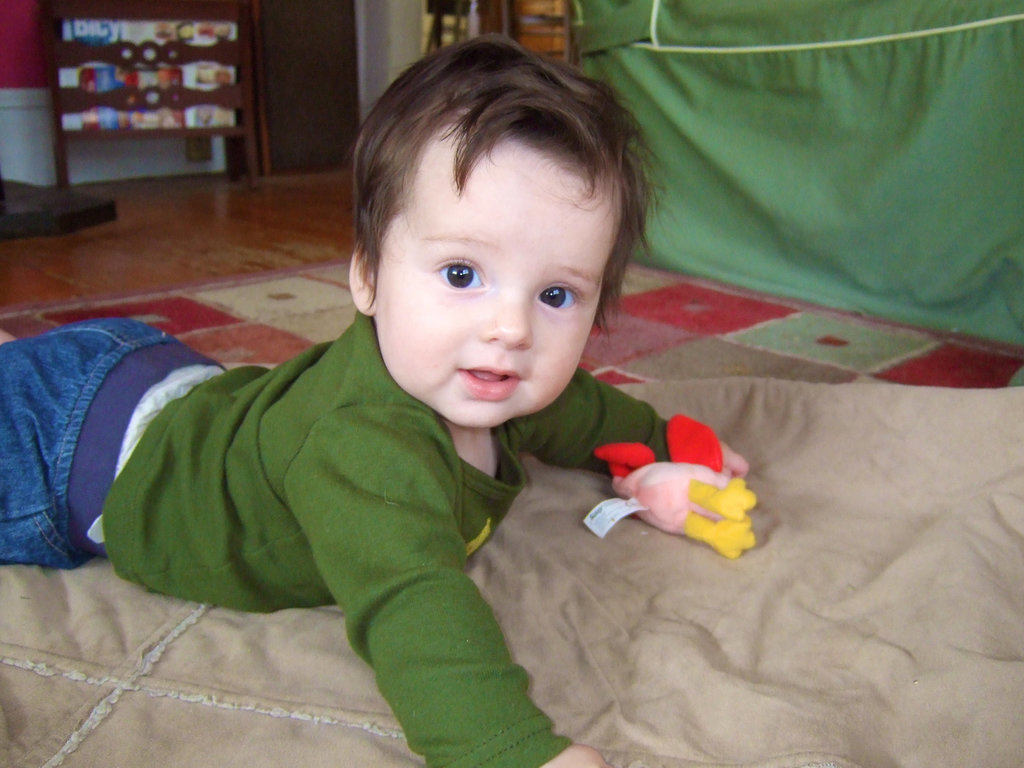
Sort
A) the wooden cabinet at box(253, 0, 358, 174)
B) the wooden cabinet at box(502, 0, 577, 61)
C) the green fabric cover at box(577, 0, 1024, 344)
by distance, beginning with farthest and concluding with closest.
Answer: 1. the wooden cabinet at box(253, 0, 358, 174)
2. the wooden cabinet at box(502, 0, 577, 61)
3. the green fabric cover at box(577, 0, 1024, 344)

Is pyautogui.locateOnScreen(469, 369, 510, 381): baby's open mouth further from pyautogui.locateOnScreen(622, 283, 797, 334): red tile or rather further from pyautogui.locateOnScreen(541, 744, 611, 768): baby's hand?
pyautogui.locateOnScreen(622, 283, 797, 334): red tile

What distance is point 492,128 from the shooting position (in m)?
0.68

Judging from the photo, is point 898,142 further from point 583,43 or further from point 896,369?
point 583,43

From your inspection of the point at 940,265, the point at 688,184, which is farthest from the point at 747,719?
the point at 688,184

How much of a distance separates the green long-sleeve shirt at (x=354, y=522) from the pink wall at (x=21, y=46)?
258 centimetres

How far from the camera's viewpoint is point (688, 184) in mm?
2109

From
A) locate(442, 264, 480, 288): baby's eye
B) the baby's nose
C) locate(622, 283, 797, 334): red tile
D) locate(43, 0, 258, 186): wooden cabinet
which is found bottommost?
locate(622, 283, 797, 334): red tile

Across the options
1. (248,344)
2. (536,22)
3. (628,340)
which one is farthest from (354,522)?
(536,22)

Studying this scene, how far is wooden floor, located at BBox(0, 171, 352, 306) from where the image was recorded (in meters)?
1.96

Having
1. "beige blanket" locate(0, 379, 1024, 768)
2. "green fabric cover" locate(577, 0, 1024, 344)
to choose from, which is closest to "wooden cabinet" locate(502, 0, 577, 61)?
"green fabric cover" locate(577, 0, 1024, 344)

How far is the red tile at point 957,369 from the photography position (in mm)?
1491

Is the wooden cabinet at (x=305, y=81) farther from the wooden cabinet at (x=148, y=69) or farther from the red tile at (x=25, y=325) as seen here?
the red tile at (x=25, y=325)

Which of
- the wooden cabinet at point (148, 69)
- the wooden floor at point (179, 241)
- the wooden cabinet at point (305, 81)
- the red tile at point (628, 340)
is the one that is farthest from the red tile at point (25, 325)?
the wooden cabinet at point (305, 81)

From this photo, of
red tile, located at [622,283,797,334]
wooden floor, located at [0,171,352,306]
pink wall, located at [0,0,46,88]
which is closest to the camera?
red tile, located at [622,283,797,334]
